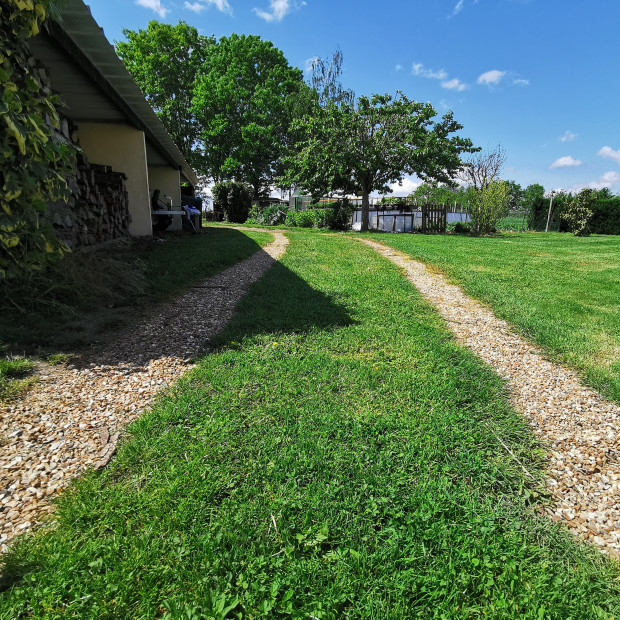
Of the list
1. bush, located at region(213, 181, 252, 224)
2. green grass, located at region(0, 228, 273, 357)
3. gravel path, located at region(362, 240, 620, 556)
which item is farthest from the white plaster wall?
bush, located at region(213, 181, 252, 224)

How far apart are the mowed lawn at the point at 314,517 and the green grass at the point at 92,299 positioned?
4.68ft

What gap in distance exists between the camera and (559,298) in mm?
5375

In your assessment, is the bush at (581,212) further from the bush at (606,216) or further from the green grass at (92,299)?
the green grass at (92,299)

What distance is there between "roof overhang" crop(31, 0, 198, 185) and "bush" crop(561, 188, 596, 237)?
23.4 meters

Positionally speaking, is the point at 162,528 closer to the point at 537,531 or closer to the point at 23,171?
the point at 537,531

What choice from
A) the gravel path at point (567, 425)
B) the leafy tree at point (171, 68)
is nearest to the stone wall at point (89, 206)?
the gravel path at point (567, 425)

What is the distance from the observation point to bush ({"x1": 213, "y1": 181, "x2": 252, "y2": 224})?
23.8m

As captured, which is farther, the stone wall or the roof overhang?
the stone wall

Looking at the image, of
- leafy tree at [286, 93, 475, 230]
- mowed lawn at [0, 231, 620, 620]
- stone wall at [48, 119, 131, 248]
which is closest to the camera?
mowed lawn at [0, 231, 620, 620]

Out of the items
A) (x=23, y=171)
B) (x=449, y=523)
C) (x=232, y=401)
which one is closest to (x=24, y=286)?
(x=23, y=171)

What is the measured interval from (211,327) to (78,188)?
405 cm

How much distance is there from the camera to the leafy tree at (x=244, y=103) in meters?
29.3

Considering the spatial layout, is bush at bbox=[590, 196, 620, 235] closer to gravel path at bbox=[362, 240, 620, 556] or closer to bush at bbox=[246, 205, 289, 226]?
bush at bbox=[246, 205, 289, 226]

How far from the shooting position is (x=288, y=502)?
1601mm
